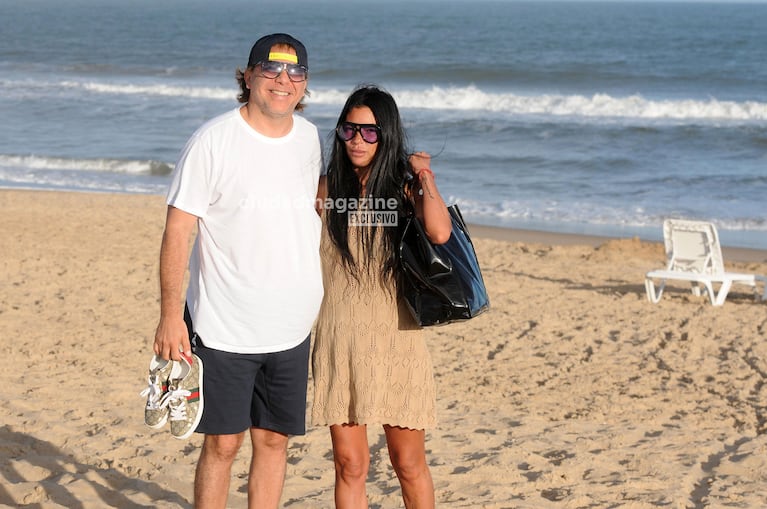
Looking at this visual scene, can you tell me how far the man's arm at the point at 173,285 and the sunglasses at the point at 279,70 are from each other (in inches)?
20.6

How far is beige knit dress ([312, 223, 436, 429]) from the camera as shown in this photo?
3.16m

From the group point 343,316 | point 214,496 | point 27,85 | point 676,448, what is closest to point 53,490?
point 214,496

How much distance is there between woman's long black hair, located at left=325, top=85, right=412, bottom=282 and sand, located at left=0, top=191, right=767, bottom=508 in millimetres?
1520

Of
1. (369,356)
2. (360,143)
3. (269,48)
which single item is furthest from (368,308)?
(269,48)

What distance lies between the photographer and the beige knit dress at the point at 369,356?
10.4 ft

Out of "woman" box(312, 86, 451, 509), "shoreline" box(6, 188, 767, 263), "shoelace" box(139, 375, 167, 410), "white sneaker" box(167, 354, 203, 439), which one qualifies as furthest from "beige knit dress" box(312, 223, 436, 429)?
"shoreline" box(6, 188, 767, 263)

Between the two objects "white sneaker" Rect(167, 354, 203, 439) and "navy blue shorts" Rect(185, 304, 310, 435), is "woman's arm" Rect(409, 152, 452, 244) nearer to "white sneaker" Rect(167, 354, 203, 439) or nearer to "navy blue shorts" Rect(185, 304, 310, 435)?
"navy blue shorts" Rect(185, 304, 310, 435)

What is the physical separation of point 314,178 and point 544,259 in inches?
316

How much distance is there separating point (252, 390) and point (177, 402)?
0.28 meters

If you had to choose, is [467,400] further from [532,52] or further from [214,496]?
[532,52]

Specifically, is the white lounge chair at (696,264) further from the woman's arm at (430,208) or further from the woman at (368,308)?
the woman's arm at (430,208)

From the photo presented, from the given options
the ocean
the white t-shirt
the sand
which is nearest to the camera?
the white t-shirt

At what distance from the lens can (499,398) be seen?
605 centimetres

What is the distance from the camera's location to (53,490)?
13.6ft
